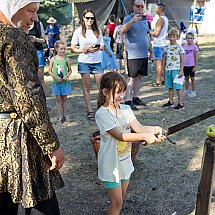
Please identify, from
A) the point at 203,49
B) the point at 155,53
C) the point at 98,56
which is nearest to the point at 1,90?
the point at 98,56

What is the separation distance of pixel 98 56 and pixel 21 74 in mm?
3825

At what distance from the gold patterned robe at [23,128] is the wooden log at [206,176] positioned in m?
0.89

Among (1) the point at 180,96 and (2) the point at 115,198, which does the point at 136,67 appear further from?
(2) the point at 115,198

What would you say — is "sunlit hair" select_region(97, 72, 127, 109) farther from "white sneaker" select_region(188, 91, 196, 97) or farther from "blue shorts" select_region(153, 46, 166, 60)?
"blue shorts" select_region(153, 46, 166, 60)

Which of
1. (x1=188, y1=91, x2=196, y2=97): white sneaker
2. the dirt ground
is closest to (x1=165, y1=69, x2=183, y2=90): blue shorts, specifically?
the dirt ground

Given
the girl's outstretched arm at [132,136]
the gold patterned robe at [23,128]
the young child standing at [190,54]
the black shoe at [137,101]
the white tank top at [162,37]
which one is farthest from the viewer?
the white tank top at [162,37]

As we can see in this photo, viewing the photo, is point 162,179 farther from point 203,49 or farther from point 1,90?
point 203,49

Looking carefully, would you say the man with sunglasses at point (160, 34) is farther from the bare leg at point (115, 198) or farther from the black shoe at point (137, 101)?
the bare leg at point (115, 198)

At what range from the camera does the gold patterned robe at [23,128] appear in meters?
1.83

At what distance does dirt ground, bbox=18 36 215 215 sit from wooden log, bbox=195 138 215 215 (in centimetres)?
85

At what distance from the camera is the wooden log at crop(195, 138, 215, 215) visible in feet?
7.38

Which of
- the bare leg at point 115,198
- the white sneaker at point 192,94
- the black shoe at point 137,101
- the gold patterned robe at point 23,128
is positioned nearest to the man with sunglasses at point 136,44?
the black shoe at point 137,101

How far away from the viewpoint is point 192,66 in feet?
23.6

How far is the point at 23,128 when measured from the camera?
1.94 metres
